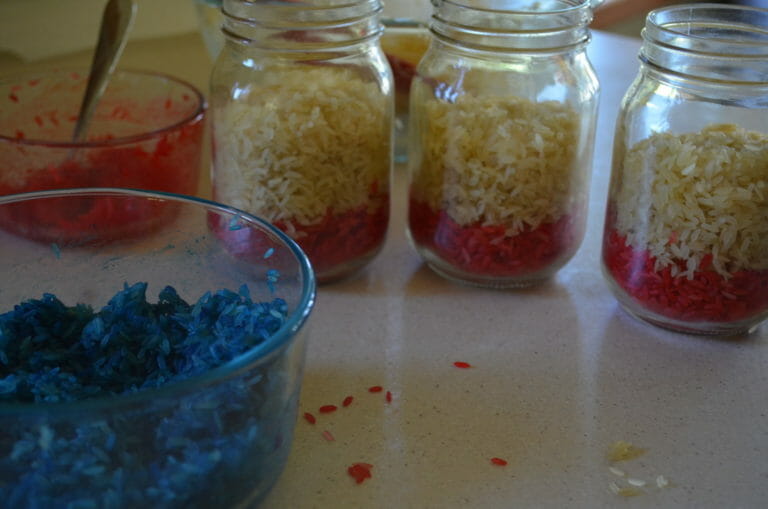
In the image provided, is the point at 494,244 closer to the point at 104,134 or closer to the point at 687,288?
the point at 687,288

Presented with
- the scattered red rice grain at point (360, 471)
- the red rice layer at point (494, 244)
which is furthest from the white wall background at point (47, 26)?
the scattered red rice grain at point (360, 471)

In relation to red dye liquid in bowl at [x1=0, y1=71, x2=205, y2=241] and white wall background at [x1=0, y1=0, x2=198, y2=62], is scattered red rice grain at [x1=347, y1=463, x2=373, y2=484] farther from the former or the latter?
white wall background at [x1=0, y1=0, x2=198, y2=62]

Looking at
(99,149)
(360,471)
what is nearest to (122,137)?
(99,149)

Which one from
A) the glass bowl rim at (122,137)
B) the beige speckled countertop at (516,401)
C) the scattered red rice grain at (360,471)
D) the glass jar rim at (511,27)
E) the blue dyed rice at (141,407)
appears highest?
the glass jar rim at (511,27)

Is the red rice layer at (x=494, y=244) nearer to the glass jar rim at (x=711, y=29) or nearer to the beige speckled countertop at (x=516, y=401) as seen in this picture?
the beige speckled countertop at (x=516, y=401)

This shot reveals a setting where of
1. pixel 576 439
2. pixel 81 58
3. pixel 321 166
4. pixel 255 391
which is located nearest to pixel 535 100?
pixel 321 166

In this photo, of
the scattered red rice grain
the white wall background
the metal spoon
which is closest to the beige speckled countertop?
the scattered red rice grain
